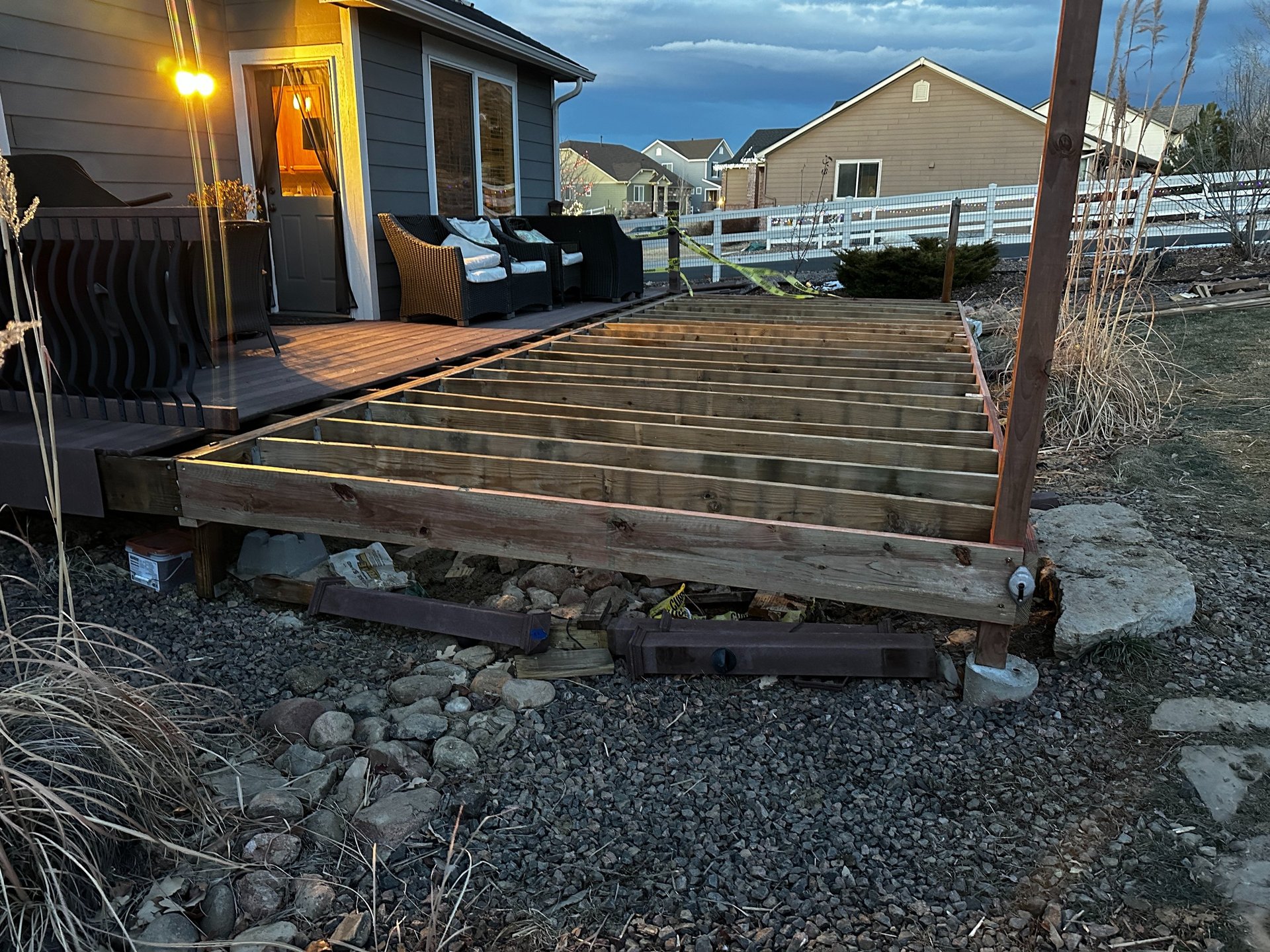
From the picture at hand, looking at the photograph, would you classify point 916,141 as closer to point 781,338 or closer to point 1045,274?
point 781,338

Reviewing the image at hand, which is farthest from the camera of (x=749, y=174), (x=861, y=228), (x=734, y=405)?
(x=749, y=174)

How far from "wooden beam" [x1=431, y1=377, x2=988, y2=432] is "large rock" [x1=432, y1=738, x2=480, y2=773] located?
183 cm

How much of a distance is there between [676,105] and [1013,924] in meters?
134

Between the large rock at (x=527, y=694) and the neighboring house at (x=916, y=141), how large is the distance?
17114 mm

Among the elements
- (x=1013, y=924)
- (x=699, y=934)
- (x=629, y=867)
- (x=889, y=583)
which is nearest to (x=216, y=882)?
(x=629, y=867)

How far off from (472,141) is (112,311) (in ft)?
16.5

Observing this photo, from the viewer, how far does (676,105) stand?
4860 inches

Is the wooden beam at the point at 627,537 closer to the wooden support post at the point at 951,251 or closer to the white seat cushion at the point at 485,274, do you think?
the white seat cushion at the point at 485,274

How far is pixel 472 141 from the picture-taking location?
761 centimetres

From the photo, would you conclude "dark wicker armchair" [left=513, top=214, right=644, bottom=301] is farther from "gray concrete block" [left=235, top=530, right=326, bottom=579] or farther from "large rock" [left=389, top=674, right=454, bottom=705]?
"large rock" [left=389, top=674, right=454, bottom=705]

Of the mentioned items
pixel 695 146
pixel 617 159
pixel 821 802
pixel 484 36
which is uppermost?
pixel 695 146

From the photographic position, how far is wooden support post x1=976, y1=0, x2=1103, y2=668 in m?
1.79

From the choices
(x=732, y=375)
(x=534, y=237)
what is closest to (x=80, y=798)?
(x=732, y=375)

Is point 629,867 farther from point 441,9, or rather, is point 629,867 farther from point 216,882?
point 441,9
